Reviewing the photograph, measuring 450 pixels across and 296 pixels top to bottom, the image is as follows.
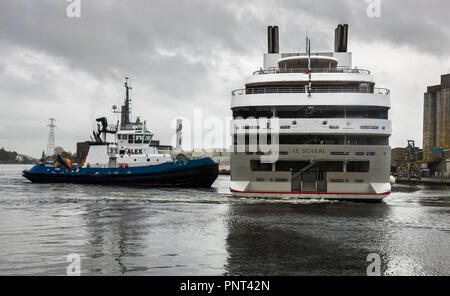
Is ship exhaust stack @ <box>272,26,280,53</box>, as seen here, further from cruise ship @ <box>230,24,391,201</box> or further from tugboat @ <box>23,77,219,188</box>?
tugboat @ <box>23,77,219,188</box>

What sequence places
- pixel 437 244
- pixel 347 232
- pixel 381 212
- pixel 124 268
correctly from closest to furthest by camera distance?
pixel 124 268 → pixel 437 244 → pixel 347 232 → pixel 381 212

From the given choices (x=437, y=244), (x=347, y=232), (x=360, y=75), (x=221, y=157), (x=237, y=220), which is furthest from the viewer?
(x=221, y=157)

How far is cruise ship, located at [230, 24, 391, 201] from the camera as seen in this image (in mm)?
24312

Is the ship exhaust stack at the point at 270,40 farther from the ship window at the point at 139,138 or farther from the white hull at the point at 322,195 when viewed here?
the ship window at the point at 139,138

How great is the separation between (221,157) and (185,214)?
395 ft

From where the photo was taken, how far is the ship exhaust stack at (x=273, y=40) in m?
35.5

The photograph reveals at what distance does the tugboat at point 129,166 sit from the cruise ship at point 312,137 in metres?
18.0

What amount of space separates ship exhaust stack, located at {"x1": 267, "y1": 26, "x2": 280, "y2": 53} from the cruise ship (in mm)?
9433

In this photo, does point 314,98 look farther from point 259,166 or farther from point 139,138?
point 139,138

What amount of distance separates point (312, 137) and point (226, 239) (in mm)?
13262

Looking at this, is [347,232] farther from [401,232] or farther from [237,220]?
[237,220]

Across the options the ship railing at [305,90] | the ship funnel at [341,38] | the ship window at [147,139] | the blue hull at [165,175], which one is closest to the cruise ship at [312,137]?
the ship railing at [305,90]

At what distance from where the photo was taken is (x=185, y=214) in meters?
20.6
